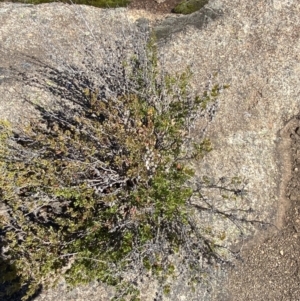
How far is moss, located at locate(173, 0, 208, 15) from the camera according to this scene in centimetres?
1086

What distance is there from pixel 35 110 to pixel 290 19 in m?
6.20

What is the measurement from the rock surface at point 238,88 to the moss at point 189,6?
1.05 ft

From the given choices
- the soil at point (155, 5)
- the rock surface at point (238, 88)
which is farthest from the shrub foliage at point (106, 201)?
the soil at point (155, 5)

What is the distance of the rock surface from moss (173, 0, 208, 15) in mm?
319

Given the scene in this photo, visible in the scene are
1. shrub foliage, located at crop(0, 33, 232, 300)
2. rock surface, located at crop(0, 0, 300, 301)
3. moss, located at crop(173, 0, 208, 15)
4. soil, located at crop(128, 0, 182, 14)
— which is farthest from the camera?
soil, located at crop(128, 0, 182, 14)

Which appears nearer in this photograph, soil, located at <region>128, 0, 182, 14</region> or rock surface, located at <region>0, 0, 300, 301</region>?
rock surface, located at <region>0, 0, 300, 301</region>

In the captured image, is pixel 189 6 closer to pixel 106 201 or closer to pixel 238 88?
pixel 238 88

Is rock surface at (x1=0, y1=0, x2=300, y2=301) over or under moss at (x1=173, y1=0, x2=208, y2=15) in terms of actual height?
under

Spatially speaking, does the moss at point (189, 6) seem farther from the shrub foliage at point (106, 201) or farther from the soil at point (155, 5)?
the shrub foliage at point (106, 201)

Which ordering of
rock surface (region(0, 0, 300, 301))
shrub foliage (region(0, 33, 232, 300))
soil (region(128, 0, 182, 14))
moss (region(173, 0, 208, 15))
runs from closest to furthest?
1. shrub foliage (region(0, 33, 232, 300))
2. rock surface (region(0, 0, 300, 301))
3. moss (region(173, 0, 208, 15))
4. soil (region(128, 0, 182, 14))

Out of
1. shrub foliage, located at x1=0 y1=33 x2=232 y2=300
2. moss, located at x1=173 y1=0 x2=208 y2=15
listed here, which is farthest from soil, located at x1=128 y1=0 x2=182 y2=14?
shrub foliage, located at x1=0 y1=33 x2=232 y2=300

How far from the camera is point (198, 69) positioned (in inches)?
380

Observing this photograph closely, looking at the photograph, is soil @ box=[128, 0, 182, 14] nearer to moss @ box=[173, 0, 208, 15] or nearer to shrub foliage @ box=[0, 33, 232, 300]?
moss @ box=[173, 0, 208, 15]

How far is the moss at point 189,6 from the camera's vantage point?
10.9 meters
